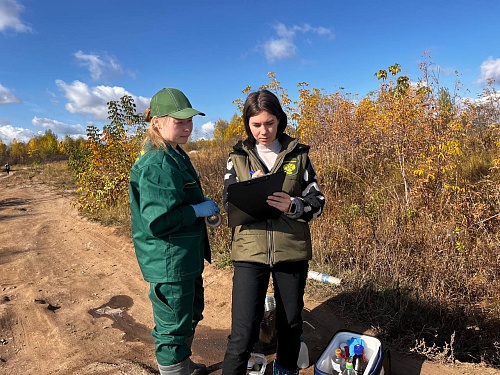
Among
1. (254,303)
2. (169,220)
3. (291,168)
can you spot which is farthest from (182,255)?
(291,168)

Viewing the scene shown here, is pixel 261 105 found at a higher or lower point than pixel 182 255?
higher

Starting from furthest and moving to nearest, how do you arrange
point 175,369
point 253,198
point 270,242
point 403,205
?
point 403,205
point 175,369
point 270,242
point 253,198

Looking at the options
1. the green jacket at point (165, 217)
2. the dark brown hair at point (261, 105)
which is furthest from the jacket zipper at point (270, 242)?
the dark brown hair at point (261, 105)

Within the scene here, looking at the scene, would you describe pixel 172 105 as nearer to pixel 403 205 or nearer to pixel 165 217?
pixel 165 217

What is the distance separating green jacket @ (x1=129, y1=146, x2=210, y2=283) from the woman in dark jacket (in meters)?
0.27

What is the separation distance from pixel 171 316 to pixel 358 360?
1212 millimetres

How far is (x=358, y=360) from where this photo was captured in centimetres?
232

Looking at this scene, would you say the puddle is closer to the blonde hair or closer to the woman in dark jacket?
the woman in dark jacket

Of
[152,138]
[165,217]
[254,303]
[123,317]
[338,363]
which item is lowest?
[123,317]

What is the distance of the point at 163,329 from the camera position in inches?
87.5

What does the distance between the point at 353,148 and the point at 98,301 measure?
550 centimetres

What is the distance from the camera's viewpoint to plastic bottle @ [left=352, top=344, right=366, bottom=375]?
90.5 inches

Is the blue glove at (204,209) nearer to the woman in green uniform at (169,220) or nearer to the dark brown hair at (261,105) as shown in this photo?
the woman in green uniform at (169,220)

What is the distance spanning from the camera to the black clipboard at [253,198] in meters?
1.98
